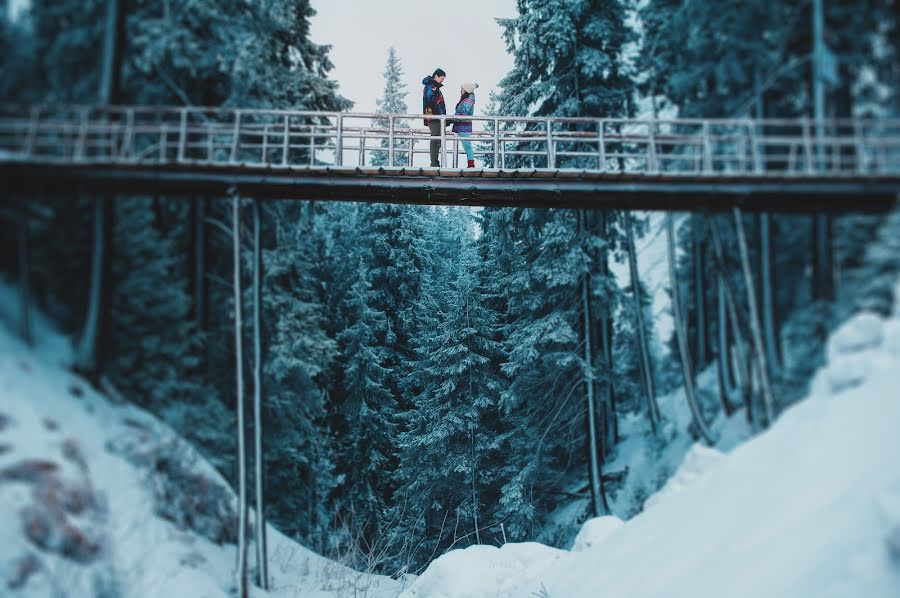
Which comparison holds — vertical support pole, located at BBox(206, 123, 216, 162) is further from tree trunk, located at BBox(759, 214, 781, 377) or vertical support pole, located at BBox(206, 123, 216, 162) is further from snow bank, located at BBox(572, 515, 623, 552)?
snow bank, located at BBox(572, 515, 623, 552)

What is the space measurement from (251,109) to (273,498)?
5.10 m

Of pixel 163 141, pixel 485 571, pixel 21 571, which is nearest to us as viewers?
pixel 21 571

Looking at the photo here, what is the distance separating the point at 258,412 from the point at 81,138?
3645mm

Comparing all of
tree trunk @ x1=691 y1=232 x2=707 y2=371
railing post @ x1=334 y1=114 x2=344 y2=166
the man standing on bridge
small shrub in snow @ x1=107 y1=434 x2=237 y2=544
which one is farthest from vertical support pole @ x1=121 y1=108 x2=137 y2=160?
tree trunk @ x1=691 y1=232 x2=707 y2=371

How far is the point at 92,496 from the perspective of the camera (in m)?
6.35

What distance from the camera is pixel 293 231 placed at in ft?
29.3

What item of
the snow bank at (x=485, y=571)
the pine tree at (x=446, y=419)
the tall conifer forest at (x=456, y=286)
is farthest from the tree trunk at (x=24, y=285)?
the snow bank at (x=485, y=571)

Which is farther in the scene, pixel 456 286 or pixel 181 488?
pixel 456 286

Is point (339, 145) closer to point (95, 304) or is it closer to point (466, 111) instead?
point (466, 111)

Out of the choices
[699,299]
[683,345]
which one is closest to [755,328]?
[699,299]

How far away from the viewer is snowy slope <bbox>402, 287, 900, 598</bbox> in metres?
4.78

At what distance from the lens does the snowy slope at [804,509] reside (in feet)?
15.7

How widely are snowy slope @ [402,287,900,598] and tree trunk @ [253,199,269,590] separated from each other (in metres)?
3.69

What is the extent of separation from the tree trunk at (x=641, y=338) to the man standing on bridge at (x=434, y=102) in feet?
9.97
